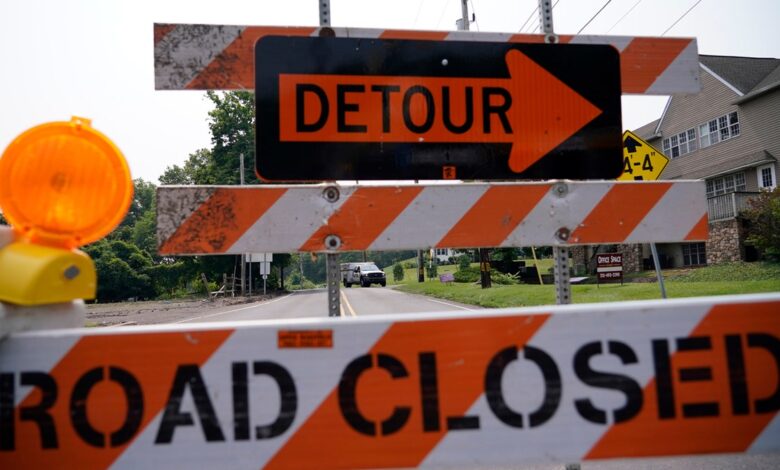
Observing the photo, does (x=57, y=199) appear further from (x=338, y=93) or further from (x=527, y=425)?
(x=527, y=425)

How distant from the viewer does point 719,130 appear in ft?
91.4

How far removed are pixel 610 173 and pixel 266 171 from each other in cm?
166

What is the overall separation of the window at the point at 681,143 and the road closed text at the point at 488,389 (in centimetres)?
3407

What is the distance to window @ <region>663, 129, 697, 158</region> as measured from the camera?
98.4ft

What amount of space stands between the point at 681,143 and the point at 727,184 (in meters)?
4.59

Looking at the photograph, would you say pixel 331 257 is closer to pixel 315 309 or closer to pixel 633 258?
pixel 315 309

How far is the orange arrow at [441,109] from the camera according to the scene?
223 cm

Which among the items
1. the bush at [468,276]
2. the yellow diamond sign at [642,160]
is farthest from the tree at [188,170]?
the yellow diamond sign at [642,160]

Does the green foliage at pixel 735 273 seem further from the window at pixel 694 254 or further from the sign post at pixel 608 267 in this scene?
the window at pixel 694 254

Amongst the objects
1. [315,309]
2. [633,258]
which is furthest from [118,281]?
[633,258]

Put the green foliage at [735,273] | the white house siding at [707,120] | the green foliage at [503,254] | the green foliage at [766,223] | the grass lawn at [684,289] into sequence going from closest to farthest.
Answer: the grass lawn at [684,289]
the green foliage at [735,273]
the green foliage at [766,223]
the white house siding at [707,120]
the green foliage at [503,254]

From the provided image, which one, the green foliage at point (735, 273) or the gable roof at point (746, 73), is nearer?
the green foliage at point (735, 273)

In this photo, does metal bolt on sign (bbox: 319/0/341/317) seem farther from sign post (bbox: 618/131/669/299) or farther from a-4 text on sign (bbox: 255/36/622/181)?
sign post (bbox: 618/131/669/299)

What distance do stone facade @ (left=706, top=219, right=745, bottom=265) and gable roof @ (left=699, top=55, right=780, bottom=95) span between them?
7567 mm
